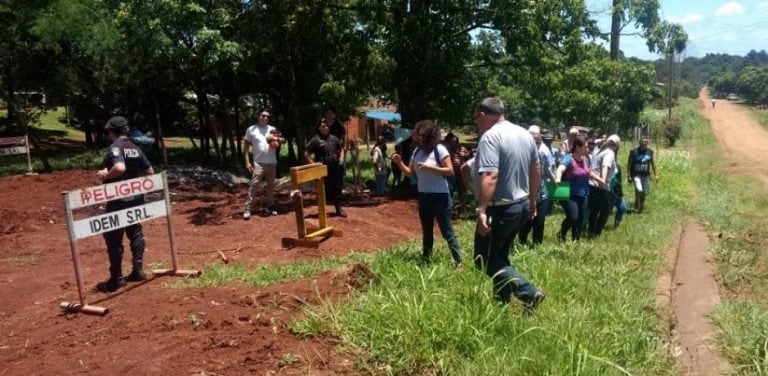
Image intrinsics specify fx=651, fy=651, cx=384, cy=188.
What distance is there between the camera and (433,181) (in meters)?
6.44

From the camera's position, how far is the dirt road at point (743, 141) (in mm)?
23859

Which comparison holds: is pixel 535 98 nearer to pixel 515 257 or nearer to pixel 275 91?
pixel 275 91

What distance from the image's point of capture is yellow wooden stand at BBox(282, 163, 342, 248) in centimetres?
806

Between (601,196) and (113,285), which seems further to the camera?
(601,196)

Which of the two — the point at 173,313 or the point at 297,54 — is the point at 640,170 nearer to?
the point at 297,54

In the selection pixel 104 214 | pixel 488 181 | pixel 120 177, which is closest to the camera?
pixel 488 181

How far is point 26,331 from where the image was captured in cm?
549

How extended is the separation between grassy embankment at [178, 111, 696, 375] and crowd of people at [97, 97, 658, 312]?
278 mm

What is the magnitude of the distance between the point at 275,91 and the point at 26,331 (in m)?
13.7

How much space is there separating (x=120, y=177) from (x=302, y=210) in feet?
8.18

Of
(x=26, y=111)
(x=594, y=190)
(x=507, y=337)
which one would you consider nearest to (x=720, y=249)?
(x=594, y=190)

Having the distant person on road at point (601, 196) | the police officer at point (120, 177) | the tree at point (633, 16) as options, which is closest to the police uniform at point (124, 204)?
the police officer at point (120, 177)

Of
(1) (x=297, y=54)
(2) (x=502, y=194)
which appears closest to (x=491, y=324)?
(2) (x=502, y=194)

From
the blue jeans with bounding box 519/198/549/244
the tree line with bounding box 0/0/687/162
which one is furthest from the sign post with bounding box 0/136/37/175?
the blue jeans with bounding box 519/198/549/244
